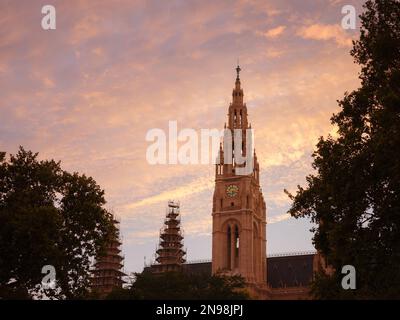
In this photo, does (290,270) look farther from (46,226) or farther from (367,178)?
(367,178)

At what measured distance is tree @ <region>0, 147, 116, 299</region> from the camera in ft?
145

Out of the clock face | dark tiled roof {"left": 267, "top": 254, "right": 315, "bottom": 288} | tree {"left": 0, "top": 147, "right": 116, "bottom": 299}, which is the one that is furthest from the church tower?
tree {"left": 0, "top": 147, "right": 116, "bottom": 299}

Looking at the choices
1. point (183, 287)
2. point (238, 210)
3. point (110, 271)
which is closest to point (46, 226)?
point (183, 287)

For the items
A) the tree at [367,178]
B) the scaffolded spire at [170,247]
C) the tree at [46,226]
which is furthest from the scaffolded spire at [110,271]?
the tree at [367,178]

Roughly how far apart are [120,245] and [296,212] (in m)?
84.6

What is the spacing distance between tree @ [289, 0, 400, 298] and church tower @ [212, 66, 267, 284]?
7843 cm

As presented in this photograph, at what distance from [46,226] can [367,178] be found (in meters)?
22.3

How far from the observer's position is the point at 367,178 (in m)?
33.2

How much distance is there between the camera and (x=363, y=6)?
36062 millimetres

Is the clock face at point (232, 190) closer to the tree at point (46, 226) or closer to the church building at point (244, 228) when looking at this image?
the church building at point (244, 228)
